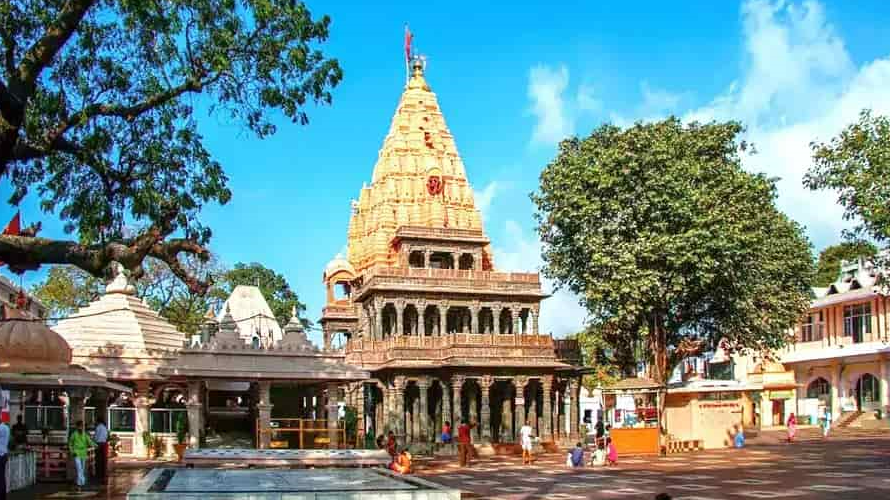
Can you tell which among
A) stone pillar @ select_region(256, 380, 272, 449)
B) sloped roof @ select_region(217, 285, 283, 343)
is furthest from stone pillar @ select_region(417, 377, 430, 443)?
stone pillar @ select_region(256, 380, 272, 449)

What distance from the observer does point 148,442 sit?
3719 cm

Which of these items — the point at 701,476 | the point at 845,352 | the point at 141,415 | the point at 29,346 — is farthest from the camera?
the point at 845,352

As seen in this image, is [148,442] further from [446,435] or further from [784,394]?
[784,394]

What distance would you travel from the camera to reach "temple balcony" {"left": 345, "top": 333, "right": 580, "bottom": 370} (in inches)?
1855

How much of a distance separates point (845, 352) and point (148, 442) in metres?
39.7

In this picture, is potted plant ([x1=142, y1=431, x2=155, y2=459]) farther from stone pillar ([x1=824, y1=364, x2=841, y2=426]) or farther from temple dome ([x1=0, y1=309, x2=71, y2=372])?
stone pillar ([x1=824, y1=364, x2=841, y2=426])

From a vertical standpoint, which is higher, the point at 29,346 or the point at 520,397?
the point at 29,346

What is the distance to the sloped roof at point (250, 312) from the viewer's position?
56.1 metres

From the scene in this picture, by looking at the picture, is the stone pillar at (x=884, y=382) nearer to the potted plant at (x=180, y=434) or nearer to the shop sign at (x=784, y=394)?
the shop sign at (x=784, y=394)

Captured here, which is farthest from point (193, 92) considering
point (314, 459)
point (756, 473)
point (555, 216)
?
point (555, 216)

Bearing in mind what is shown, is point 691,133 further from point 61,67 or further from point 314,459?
point 61,67

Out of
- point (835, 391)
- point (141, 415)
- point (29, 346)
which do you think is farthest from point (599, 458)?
point (835, 391)

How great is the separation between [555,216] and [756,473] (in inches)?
663

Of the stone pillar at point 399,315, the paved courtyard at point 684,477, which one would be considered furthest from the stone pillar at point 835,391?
the stone pillar at point 399,315
